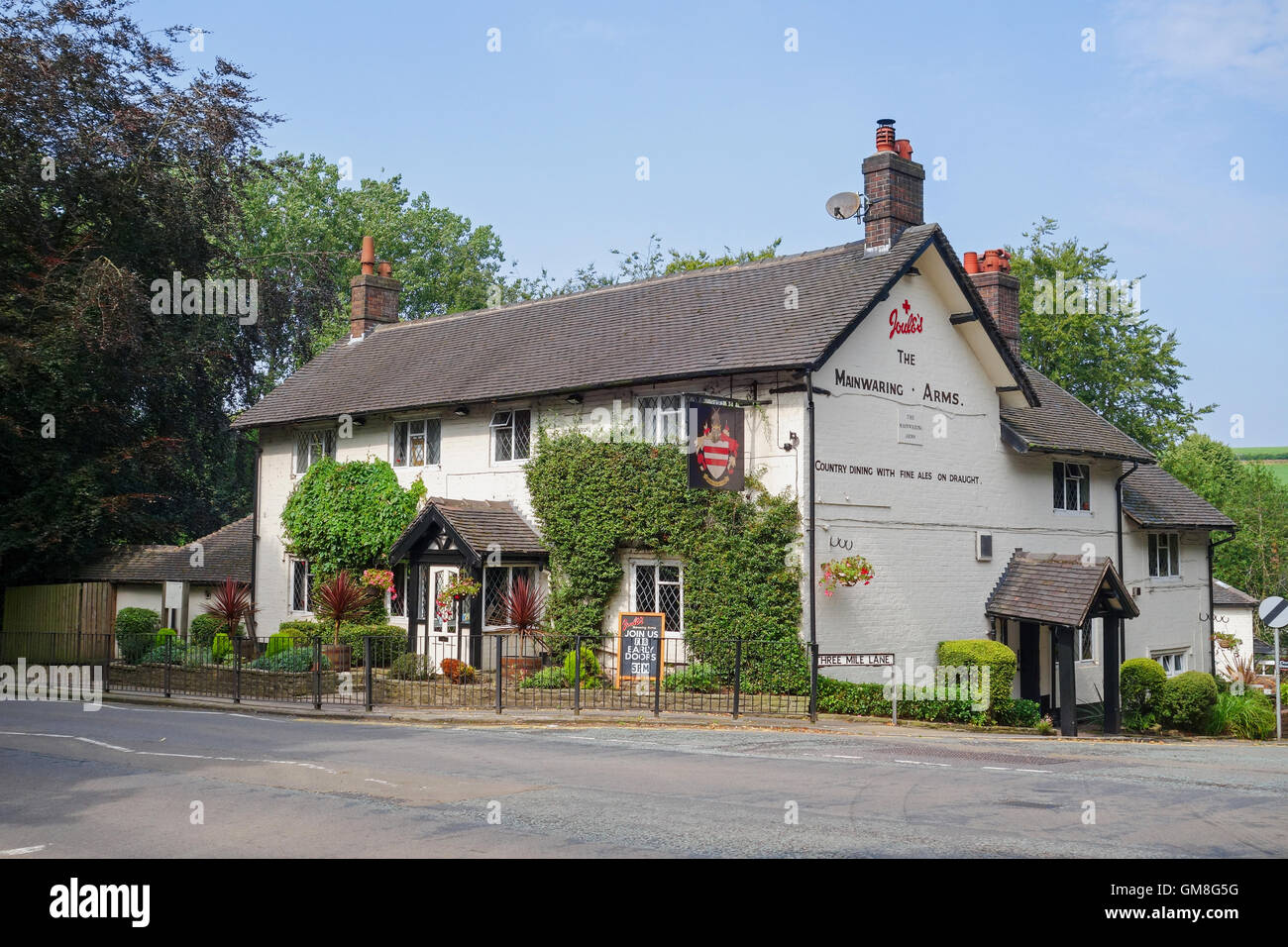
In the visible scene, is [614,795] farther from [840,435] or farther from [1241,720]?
[1241,720]

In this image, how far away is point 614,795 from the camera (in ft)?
37.9

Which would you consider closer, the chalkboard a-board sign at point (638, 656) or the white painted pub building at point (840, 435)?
the chalkboard a-board sign at point (638, 656)

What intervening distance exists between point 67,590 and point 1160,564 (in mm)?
29169

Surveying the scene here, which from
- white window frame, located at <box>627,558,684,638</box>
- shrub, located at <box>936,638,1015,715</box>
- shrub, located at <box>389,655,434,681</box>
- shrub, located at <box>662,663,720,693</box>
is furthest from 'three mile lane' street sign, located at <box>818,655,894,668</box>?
shrub, located at <box>389,655,434,681</box>

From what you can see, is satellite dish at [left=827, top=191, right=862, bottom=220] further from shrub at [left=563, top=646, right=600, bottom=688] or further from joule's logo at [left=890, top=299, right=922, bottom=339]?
shrub at [left=563, top=646, right=600, bottom=688]

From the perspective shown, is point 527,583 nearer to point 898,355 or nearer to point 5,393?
point 898,355

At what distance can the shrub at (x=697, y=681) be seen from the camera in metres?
22.0

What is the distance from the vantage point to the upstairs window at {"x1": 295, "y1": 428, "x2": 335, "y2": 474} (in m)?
31.2

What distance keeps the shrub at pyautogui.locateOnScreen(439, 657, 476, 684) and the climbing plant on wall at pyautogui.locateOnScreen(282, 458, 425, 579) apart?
4114 millimetres

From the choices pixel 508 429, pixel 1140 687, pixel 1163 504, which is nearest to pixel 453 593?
pixel 508 429

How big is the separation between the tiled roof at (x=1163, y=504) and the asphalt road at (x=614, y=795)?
15022 mm

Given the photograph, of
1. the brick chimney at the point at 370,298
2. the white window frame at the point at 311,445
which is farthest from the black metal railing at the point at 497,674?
the brick chimney at the point at 370,298

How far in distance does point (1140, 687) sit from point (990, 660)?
17.6ft

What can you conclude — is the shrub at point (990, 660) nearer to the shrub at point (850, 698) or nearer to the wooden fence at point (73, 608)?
the shrub at point (850, 698)
